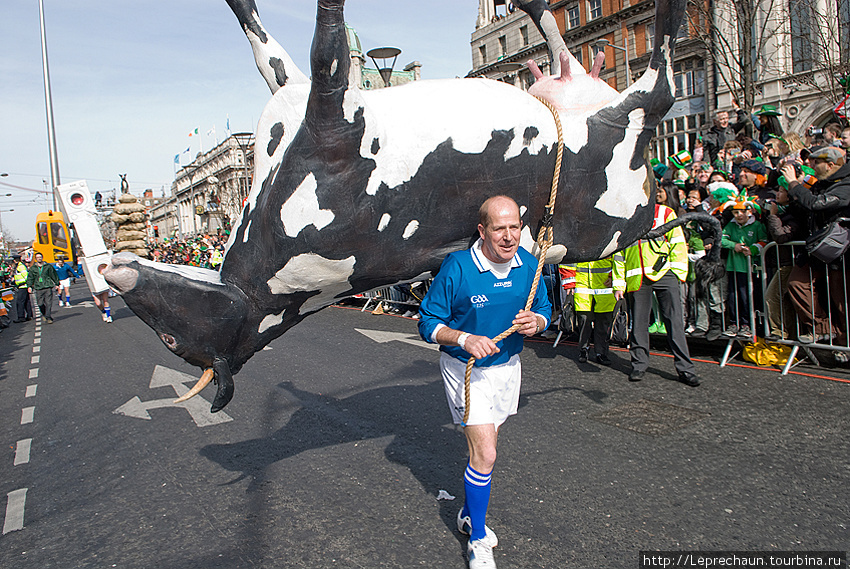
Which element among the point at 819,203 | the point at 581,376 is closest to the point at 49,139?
the point at 581,376

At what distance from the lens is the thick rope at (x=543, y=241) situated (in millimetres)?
2387

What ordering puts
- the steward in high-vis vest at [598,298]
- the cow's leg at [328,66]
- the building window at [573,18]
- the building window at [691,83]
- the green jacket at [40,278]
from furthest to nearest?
the building window at [573,18] → the building window at [691,83] → the green jacket at [40,278] → the steward in high-vis vest at [598,298] → the cow's leg at [328,66]

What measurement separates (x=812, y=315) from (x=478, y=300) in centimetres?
464

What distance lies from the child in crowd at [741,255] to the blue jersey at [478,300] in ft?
14.6

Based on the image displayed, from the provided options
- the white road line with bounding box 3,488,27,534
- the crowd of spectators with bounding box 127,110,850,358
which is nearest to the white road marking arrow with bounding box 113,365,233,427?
the white road line with bounding box 3,488,27,534

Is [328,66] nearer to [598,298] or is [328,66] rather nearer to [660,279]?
[660,279]

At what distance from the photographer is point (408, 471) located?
410 centimetres

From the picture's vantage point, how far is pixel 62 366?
29.4 ft

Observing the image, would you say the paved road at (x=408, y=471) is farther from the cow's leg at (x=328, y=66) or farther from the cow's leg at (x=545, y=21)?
the cow's leg at (x=545, y=21)

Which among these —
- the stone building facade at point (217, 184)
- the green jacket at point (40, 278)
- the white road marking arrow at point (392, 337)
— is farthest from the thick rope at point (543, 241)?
the green jacket at point (40, 278)

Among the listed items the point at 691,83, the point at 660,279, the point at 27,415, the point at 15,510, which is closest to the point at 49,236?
the point at 27,415

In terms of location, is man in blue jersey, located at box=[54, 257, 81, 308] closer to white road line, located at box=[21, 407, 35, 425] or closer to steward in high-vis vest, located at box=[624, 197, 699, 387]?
white road line, located at box=[21, 407, 35, 425]

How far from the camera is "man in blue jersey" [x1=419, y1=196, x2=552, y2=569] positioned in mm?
2584

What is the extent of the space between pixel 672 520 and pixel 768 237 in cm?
421
